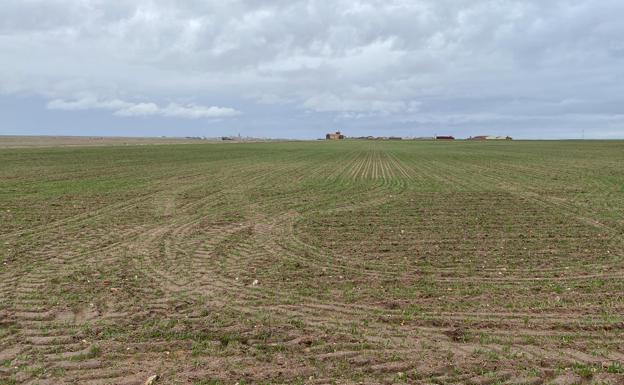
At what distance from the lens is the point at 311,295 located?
800 cm

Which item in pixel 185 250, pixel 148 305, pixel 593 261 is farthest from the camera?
pixel 185 250

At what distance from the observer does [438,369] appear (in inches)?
217

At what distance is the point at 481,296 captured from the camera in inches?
311

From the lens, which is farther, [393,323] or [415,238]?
[415,238]

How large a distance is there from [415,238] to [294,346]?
→ 22.7 feet

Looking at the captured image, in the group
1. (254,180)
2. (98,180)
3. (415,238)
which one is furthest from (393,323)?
(98,180)

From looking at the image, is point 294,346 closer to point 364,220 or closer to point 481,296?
point 481,296

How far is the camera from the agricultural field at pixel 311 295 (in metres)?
5.60

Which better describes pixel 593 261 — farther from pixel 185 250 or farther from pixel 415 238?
pixel 185 250

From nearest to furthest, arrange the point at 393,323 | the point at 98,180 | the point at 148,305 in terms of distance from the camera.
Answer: the point at 393,323
the point at 148,305
the point at 98,180

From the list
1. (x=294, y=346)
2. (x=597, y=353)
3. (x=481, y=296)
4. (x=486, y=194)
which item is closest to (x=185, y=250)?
(x=294, y=346)

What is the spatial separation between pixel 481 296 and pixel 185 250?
665 cm

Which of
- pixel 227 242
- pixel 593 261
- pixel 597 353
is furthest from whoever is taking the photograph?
pixel 227 242

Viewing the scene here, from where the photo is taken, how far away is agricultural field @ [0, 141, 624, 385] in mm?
5602
